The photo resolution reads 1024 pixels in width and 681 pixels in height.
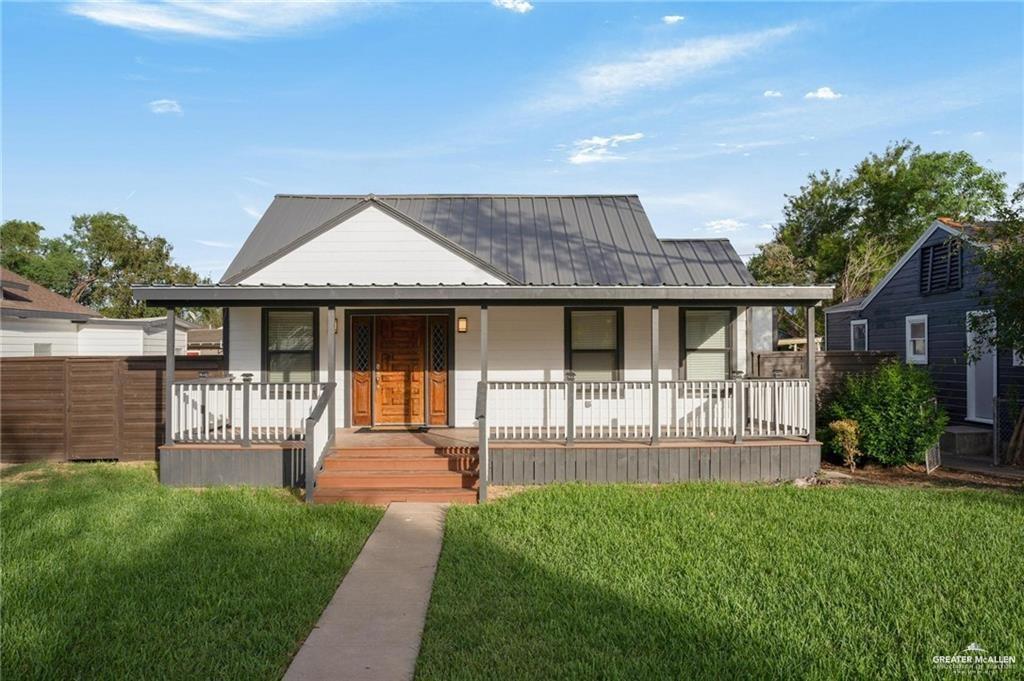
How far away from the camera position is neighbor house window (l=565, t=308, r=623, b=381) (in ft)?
32.1

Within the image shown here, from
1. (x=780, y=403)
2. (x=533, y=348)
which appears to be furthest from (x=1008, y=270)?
(x=533, y=348)

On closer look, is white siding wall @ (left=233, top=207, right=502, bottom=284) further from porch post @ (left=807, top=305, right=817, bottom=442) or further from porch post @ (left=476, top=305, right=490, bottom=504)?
porch post @ (left=807, top=305, right=817, bottom=442)

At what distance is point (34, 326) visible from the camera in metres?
14.2

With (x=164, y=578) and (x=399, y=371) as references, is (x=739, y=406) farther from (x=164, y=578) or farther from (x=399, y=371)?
(x=164, y=578)

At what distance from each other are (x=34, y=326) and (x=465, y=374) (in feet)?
39.2

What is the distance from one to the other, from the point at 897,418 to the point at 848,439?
0.77m

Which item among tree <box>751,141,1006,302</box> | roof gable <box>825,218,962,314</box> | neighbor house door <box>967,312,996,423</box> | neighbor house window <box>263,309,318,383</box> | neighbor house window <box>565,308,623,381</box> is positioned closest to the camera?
neighbor house window <box>263,309,318,383</box>

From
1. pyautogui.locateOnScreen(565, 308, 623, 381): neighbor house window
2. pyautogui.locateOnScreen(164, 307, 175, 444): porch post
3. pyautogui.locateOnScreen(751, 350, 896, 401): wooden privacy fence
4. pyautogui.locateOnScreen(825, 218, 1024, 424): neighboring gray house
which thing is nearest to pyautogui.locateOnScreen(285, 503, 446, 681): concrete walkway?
pyautogui.locateOnScreen(164, 307, 175, 444): porch post

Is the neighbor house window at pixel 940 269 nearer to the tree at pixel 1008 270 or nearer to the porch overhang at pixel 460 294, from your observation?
the tree at pixel 1008 270

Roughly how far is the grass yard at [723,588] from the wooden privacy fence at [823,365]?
3475mm

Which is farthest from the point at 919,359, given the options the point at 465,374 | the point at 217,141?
the point at 217,141

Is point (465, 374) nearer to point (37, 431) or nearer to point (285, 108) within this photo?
point (37, 431)

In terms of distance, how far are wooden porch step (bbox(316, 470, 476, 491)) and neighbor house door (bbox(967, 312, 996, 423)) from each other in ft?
36.1

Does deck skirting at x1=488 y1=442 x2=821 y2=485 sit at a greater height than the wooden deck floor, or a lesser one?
lesser
